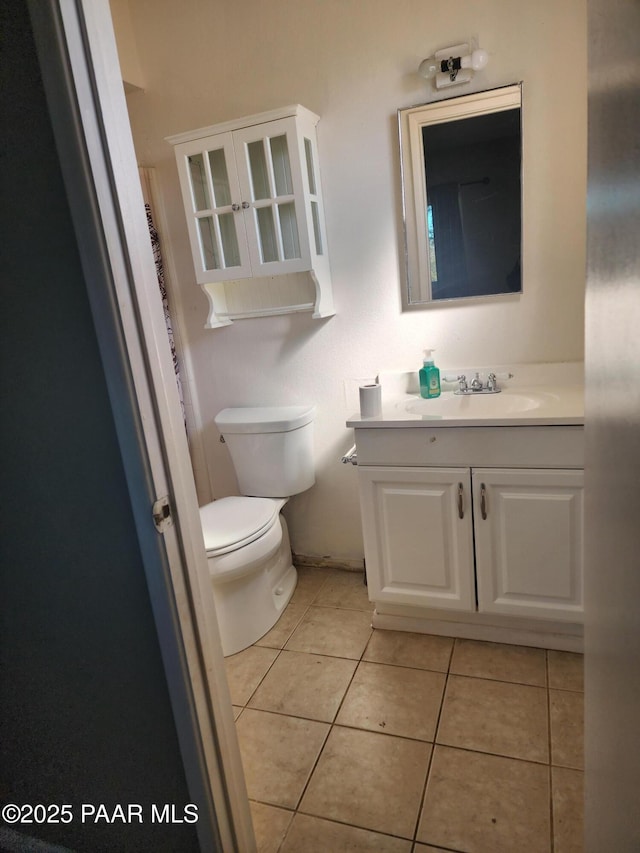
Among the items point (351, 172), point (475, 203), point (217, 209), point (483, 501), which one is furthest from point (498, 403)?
point (217, 209)

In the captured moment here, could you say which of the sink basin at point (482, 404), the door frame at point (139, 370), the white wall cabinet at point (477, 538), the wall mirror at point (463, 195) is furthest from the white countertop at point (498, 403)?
the door frame at point (139, 370)

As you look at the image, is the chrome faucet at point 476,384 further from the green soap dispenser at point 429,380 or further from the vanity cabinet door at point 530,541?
the vanity cabinet door at point 530,541

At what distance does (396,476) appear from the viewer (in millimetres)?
1741

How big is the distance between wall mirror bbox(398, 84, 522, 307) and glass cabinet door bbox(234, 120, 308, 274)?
0.42 metres

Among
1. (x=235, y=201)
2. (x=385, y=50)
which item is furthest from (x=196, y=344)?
(x=385, y=50)

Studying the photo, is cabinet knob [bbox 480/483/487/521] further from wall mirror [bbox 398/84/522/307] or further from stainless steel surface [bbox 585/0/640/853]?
stainless steel surface [bbox 585/0/640/853]

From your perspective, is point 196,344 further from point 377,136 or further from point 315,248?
point 377,136

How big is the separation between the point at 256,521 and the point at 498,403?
99 cm

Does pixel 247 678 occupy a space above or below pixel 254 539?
below

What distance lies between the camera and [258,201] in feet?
6.26

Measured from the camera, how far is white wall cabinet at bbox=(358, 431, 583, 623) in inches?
62.9

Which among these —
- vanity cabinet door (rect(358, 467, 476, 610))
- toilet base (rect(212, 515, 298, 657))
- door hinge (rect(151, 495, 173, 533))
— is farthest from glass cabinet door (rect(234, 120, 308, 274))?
door hinge (rect(151, 495, 173, 533))

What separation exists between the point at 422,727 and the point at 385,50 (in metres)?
2.25

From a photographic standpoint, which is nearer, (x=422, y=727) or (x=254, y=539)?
(x=422, y=727)
